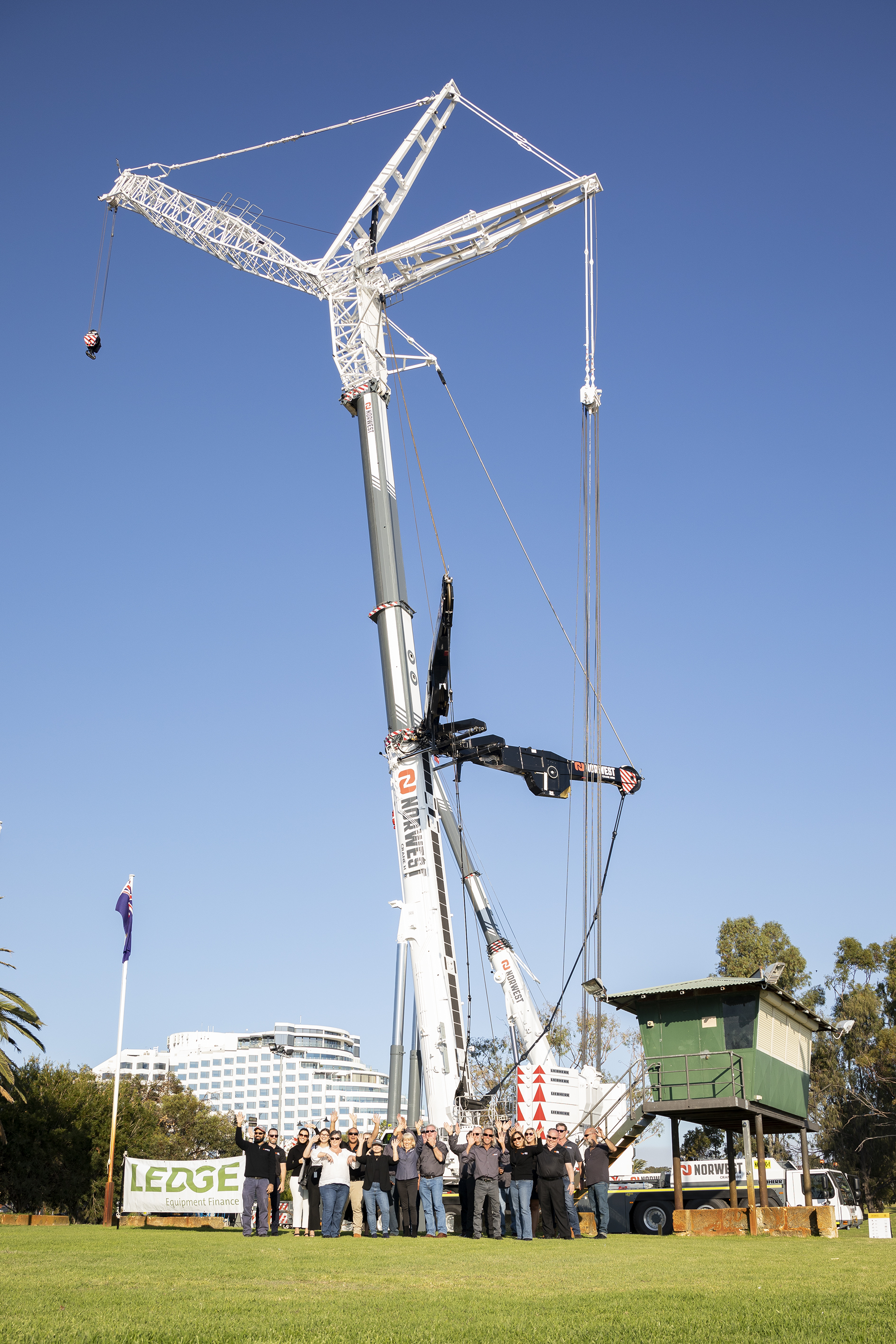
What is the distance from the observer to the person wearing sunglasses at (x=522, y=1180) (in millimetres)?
17016

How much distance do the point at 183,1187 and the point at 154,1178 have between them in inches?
21.8

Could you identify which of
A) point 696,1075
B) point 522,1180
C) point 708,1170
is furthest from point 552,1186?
point 708,1170

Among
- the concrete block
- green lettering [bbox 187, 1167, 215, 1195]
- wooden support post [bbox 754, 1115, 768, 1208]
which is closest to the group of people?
green lettering [bbox 187, 1167, 215, 1195]

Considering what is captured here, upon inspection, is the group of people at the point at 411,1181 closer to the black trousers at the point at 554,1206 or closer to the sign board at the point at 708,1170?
the black trousers at the point at 554,1206

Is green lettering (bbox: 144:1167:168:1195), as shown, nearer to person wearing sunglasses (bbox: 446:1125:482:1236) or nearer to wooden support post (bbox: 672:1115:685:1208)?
person wearing sunglasses (bbox: 446:1125:482:1236)

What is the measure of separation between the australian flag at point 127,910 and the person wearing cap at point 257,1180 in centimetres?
676

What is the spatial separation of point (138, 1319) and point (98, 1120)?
49.9 meters

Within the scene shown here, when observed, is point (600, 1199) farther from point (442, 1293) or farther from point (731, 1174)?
point (442, 1293)

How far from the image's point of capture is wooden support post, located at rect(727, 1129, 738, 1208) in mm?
23172

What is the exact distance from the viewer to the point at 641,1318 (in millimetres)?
7539

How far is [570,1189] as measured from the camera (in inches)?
709

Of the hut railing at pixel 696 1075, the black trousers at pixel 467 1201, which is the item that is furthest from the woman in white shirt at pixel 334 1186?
the hut railing at pixel 696 1075

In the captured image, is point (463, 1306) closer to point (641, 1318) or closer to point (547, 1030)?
point (641, 1318)

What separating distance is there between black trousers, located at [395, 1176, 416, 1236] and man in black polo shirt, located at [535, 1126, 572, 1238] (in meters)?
1.93
